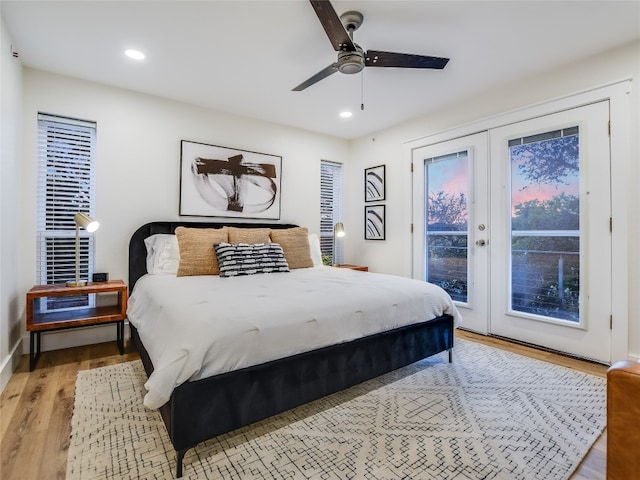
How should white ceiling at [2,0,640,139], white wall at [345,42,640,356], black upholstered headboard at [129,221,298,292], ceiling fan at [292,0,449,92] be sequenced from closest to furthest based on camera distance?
ceiling fan at [292,0,449,92], white ceiling at [2,0,640,139], white wall at [345,42,640,356], black upholstered headboard at [129,221,298,292]

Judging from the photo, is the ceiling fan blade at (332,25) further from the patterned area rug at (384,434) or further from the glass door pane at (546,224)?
the patterned area rug at (384,434)

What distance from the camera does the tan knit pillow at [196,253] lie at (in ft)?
10.0

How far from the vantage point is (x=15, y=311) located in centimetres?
281

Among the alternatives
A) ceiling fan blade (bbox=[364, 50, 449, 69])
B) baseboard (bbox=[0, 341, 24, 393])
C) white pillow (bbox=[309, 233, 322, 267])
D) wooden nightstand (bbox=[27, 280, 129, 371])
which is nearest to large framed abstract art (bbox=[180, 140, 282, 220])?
white pillow (bbox=[309, 233, 322, 267])

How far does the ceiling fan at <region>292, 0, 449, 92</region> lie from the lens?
1.96 meters

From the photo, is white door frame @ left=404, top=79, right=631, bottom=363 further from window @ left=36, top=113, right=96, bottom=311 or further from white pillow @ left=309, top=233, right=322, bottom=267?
window @ left=36, top=113, right=96, bottom=311

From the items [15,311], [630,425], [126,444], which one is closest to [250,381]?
[126,444]

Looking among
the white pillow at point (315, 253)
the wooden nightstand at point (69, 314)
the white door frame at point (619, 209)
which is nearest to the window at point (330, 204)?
the white pillow at point (315, 253)

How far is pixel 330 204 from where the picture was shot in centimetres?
515

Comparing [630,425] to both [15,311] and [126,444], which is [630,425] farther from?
[15,311]

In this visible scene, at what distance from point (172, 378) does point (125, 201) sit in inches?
104

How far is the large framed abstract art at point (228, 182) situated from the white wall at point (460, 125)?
4.72 ft

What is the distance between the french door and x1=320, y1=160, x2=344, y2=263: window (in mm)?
1528

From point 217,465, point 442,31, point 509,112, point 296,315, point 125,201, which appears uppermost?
point 442,31
